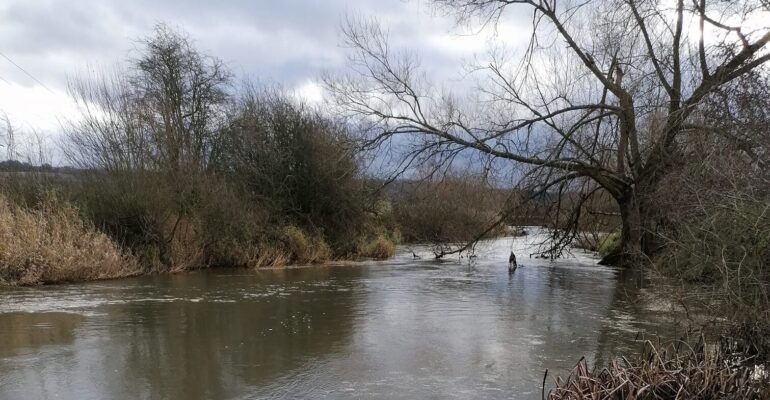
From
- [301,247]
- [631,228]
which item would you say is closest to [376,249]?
[301,247]

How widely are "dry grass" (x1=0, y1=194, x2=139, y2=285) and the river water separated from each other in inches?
24.3

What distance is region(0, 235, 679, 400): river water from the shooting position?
653cm

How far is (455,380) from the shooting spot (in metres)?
6.78

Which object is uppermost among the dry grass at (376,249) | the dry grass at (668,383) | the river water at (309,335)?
the dry grass at (376,249)

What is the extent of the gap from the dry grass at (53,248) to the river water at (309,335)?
617mm

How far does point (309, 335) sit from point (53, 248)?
27.8 ft

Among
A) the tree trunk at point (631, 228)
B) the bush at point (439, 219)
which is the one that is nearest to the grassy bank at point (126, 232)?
the tree trunk at point (631, 228)

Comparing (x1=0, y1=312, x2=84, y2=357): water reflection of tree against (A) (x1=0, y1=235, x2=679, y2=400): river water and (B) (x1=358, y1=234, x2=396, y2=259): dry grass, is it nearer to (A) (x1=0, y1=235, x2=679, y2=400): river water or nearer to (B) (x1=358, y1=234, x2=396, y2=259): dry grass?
(A) (x1=0, y1=235, x2=679, y2=400): river water

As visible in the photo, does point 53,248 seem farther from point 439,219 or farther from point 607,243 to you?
point 439,219

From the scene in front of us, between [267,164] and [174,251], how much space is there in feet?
19.9

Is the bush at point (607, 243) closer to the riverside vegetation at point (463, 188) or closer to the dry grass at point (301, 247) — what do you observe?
the riverside vegetation at point (463, 188)

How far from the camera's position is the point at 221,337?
885cm

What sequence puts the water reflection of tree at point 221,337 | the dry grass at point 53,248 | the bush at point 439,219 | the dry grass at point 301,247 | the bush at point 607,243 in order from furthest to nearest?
the bush at point 439,219 → the bush at point 607,243 → the dry grass at point 301,247 → the dry grass at point 53,248 → the water reflection of tree at point 221,337

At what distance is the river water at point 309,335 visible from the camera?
6531 mm
